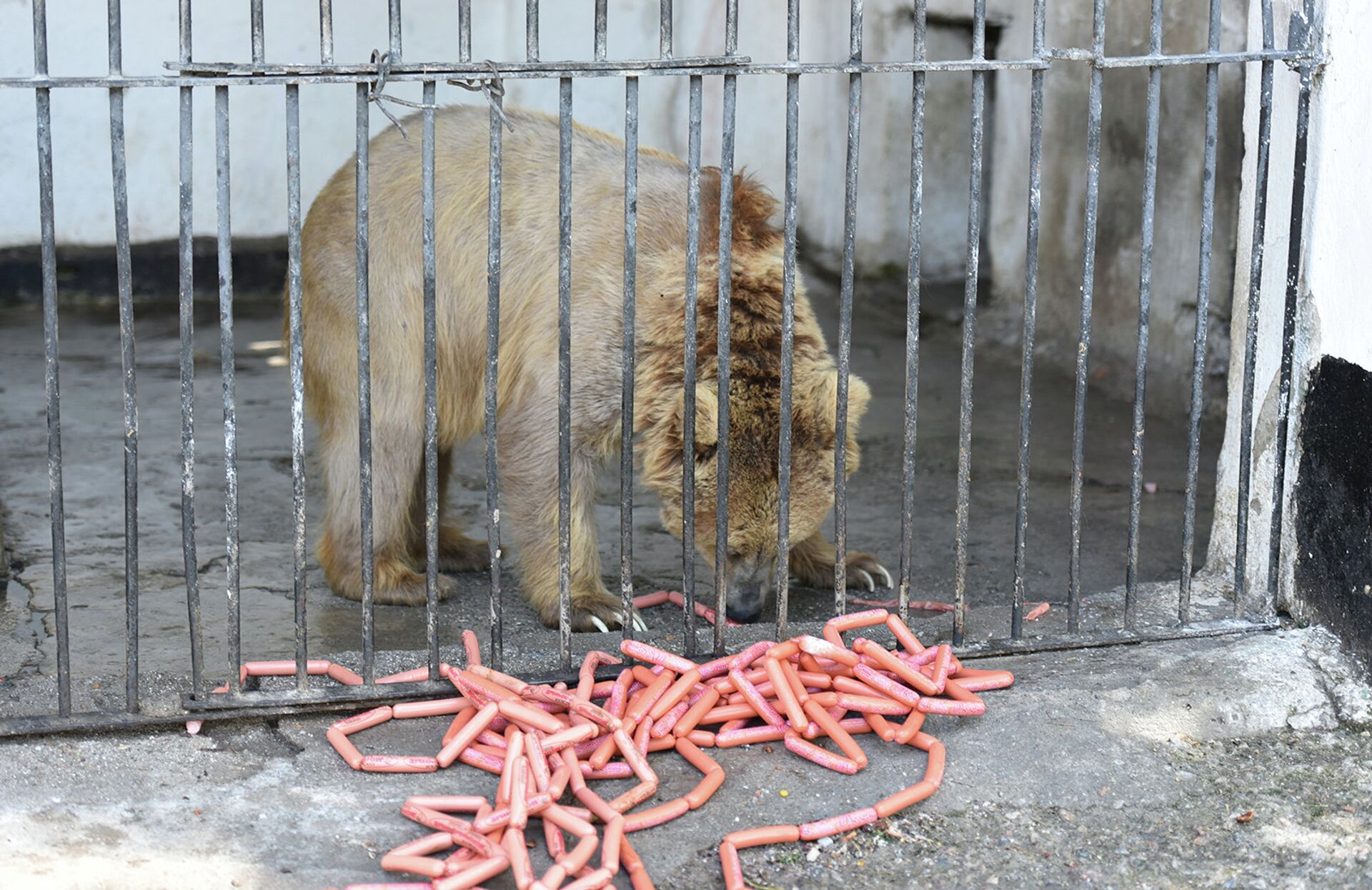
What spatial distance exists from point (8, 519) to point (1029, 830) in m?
4.59

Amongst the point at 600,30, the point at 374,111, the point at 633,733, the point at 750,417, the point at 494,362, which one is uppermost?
the point at 374,111

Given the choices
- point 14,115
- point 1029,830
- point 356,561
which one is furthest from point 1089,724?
point 14,115

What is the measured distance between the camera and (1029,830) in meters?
3.41

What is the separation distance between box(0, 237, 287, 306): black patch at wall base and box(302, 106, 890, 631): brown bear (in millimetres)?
6315

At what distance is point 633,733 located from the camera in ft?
12.1

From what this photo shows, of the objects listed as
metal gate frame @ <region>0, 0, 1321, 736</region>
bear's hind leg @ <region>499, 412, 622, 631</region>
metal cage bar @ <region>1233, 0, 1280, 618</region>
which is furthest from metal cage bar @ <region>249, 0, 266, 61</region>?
metal cage bar @ <region>1233, 0, 1280, 618</region>

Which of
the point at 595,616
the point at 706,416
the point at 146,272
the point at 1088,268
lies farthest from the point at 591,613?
the point at 146,272

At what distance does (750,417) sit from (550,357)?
76 centimetres

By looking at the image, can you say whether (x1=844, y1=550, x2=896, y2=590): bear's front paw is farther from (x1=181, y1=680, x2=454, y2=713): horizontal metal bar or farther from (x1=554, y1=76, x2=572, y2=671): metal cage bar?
(x1=181, y1=680, x2=454, y2=713): horizontal metal bar

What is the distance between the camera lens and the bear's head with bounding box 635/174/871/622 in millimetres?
4613

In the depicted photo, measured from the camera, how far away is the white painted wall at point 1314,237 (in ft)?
13.0

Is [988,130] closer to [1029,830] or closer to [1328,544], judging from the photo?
[1328,544]

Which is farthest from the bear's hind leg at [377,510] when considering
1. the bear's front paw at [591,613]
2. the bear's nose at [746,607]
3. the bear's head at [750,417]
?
the bear's nose at [746,607]

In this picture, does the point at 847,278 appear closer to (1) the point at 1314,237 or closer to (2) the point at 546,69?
(2) the point at 546,69
